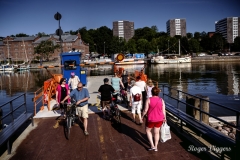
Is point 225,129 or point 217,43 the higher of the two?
point 217,43

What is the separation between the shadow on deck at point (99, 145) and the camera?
577cm

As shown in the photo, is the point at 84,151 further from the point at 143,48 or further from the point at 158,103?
the point at 143,48

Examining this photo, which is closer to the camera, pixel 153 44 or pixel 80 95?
pixel 80 95

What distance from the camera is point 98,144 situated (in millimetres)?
6602

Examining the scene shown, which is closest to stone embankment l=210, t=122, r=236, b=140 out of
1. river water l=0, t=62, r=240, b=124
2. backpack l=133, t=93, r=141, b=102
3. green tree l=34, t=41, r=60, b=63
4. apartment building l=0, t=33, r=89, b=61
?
backpack l=133, t=93, r=141, b=102

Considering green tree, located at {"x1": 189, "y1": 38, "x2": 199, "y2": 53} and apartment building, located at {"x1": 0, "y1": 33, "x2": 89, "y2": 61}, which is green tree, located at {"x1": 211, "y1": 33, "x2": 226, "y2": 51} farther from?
apartment building, located at {"x1": 0, "y1": 33, "x2": 89, "y2": 61}

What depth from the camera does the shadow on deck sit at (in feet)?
18.9

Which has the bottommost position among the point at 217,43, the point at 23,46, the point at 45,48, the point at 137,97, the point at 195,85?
the point at 195,85

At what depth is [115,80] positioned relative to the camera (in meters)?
10.3

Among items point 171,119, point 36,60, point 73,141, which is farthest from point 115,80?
point 36,60

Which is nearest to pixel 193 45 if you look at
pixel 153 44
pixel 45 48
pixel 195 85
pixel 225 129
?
pixel 153 44

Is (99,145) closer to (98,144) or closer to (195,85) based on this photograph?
(98,144)

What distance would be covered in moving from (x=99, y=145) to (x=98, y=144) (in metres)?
0.09

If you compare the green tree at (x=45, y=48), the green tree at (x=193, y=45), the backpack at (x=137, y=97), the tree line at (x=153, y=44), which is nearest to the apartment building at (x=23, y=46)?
the tree line at (x=153, y=44)
